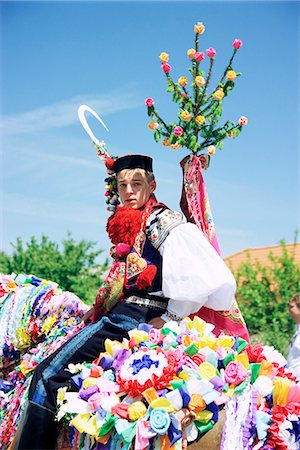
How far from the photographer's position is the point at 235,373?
3.56m

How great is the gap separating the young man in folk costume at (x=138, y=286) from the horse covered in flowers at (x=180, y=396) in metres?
0.12

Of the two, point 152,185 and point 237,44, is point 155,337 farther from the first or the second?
point 237,44

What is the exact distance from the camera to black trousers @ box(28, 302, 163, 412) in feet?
12.6

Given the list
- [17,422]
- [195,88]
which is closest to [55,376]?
[17,422]

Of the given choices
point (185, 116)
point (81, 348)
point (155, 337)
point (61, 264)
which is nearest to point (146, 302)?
point (155, 337)

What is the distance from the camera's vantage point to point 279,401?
3.60m

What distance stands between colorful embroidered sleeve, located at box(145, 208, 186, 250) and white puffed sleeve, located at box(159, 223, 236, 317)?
29 millimetres

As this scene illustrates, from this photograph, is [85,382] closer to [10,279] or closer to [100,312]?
[100,312]

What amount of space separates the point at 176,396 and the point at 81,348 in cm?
Answer: 73

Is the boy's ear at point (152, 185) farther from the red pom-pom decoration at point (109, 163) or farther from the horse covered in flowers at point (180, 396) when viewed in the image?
the horse covered in flowers at point (180, 396)

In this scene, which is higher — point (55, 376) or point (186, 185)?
point (186, 185)

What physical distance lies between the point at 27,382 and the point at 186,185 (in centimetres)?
156

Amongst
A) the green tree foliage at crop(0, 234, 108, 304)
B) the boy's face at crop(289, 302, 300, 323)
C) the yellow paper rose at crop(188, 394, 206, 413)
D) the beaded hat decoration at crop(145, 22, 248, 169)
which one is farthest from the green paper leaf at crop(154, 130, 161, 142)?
the green tree foliage at crop(0, 234, 108, 304)

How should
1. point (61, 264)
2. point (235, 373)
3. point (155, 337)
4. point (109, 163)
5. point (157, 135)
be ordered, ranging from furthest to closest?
1. point (61, 264)
2. point (109, 163)
3. point (157, 135)
4. point (155, 337)
5. point (235, 373)
